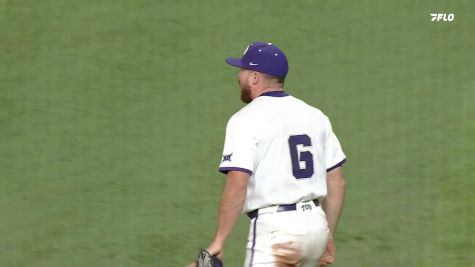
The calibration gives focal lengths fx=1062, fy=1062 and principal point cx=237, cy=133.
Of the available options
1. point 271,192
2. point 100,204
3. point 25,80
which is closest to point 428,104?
point 100,204

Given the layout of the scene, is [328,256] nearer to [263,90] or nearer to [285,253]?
[285,253]

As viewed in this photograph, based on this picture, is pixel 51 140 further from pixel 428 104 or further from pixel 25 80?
pixel 428 104

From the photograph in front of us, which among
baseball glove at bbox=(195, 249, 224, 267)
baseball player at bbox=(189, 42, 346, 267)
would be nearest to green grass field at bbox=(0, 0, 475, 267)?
baseball player at bbox=(189, 42, 346, 267)

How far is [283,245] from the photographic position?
5.00 metres

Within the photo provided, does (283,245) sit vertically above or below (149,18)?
below

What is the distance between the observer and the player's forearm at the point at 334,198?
17.7 feet

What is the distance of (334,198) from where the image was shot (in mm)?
5383

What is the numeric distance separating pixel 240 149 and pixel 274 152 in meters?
0.18

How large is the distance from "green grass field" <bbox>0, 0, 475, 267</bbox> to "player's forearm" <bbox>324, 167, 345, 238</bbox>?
6.95ft

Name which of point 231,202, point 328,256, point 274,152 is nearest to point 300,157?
point 274,152

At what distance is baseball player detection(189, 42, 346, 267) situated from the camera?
16.2 feet

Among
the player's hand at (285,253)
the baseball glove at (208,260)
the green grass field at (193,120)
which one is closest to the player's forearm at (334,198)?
the player's hand at (285,253)

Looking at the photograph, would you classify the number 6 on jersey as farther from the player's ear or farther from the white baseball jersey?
the player's ear

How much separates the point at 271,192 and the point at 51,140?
154 inches
